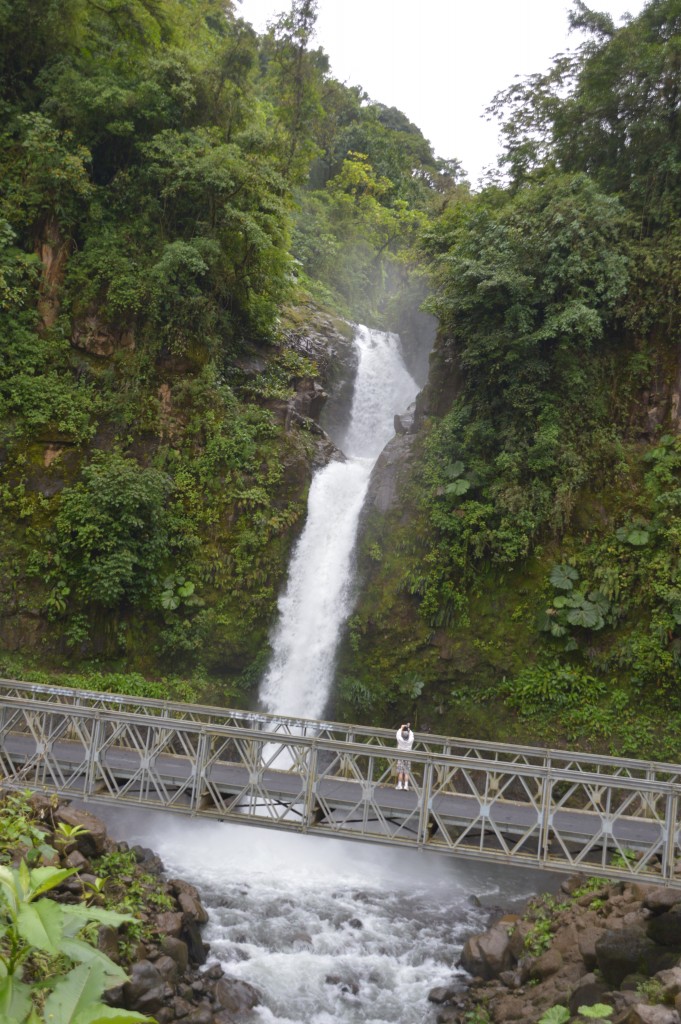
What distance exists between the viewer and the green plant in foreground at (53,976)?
3.37 metres

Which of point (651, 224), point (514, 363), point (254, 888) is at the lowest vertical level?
point (254, 888)

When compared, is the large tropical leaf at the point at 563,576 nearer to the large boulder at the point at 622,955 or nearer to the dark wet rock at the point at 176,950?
the large boulder at the point at 622,955

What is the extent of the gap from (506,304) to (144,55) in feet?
44.1

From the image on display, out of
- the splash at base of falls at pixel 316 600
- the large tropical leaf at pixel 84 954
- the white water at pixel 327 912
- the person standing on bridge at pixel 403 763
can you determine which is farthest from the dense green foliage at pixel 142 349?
the large tropical leaf at pixel 84 954

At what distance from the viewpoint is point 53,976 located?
12.4 feet

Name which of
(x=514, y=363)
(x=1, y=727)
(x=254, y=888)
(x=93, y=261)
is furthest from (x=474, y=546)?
(x=93, y=261)

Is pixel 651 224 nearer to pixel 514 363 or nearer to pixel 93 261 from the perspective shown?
pixel 514 363

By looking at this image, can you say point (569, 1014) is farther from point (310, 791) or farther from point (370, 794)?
point (310, 791)

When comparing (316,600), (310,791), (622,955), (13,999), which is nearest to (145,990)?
(310,791)

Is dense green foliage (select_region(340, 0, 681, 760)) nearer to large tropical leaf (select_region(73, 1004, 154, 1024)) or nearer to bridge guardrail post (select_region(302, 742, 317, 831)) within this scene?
bridge guardrail post (select_region(302, 742, 317, 831))

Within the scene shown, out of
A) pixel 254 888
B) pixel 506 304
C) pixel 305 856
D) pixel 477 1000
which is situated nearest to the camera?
pixel 477 1000

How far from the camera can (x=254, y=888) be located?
12602mm

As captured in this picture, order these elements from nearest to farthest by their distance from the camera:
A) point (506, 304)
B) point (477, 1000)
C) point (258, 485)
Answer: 1. point (477, 1000)
2. point (506, 304)
3. point (258, 485)

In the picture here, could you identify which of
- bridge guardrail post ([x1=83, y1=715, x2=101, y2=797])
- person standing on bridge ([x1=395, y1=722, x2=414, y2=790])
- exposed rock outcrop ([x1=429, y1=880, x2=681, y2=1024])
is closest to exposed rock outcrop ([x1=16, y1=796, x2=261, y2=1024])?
bridge guardrail post ([x1=83, y1=715, x2=101, y2=797])
